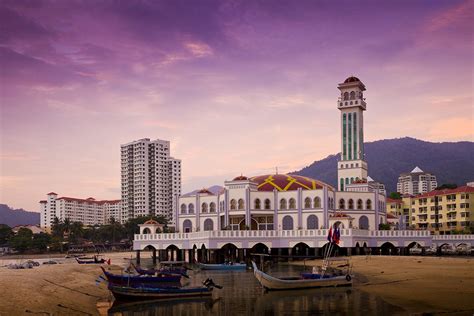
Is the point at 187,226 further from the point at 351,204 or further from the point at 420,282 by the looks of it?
the point at 420,282

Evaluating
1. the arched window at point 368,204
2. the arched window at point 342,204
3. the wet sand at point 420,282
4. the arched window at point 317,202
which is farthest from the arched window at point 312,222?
the wet sand at point 420,282

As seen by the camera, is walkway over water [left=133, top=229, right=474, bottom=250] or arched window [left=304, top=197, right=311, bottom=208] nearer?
walkway over water [left=133, top=229, right=474, bottom=250]

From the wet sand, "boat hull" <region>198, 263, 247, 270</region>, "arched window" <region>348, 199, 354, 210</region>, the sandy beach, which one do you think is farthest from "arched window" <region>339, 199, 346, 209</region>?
the sandy beach

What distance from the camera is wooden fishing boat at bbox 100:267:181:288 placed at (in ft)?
151

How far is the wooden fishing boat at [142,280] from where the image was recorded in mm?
46116

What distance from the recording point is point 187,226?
104 meters

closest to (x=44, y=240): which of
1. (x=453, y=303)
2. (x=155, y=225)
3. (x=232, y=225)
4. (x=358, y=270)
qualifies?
(x=155, y=225)

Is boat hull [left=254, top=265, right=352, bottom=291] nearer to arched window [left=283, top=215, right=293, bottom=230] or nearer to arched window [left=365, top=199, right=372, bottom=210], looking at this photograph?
arched window [left=283, top=215, right=293, bottom=230]

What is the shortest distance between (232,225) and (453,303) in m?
60.0

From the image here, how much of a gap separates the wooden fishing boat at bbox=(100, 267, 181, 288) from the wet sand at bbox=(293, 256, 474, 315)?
15819 mm

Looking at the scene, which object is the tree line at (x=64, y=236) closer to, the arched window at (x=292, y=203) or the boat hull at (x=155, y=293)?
the arched window at (x=292, y=203)

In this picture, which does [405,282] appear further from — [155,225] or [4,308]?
[155,225]

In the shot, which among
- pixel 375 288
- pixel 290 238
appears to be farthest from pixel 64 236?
pixel 375 288

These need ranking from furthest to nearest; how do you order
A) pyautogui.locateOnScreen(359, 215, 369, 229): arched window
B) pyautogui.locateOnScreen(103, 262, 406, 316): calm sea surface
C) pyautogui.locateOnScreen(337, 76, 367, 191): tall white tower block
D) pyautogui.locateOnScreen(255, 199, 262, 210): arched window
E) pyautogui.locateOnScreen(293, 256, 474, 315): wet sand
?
pyautogui.locateOnScreen(337, 76, 367, 191): tall white tower block → pyautogui.locateOnScreen(359, 215, 369, 229): arched window → pyautogui.locateOnScreen(255, 199, 262, 210): arched window → pyautogui.locateOnScreen(103, 262, 406, 316): calm sea surface → pyautogui.locateOnScreen(293, 256, 474, 315): wet sand
